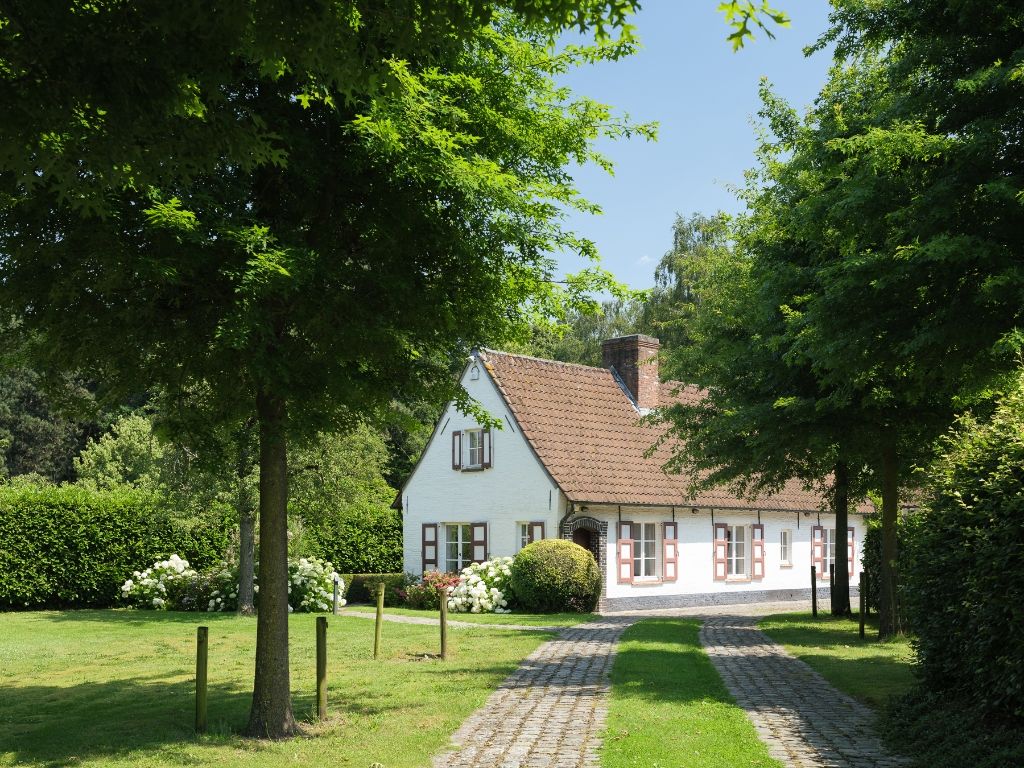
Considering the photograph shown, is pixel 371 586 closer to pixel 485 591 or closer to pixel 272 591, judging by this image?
pixel 485 591

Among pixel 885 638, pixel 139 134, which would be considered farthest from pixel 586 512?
pixel 139 134

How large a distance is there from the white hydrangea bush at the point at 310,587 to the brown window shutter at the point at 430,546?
20.0 feet

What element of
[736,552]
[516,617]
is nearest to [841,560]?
[516,617]

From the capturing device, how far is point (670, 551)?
103 feet

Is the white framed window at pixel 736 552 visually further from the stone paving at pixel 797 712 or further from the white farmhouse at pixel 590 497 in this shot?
the stone paving at pixel 797 712

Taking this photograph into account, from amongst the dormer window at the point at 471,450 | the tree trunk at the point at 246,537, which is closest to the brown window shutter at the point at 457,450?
the dormer window at the point at 471,450

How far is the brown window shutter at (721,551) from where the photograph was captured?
33281 mm

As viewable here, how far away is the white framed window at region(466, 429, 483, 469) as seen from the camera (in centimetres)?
3150

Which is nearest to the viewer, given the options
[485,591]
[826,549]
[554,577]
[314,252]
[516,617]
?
[314,252]

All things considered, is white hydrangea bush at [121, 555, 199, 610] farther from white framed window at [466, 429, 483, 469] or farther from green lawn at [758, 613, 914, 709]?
green lawn at [758, 613, 914, 709]

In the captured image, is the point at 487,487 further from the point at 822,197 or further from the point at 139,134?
the point at 139,134

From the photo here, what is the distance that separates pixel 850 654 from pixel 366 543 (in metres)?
20.5

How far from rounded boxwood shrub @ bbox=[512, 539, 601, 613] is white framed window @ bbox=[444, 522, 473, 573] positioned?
5232mm

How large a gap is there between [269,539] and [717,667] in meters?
7.36
